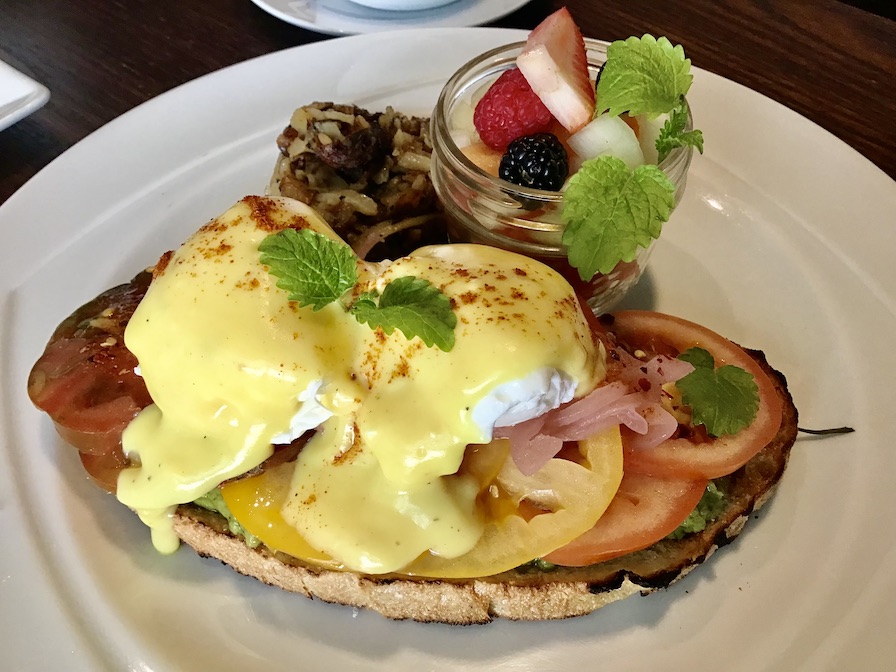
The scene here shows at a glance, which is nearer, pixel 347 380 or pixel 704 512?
pixel 347 380

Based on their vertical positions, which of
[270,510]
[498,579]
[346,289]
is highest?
[346,289]

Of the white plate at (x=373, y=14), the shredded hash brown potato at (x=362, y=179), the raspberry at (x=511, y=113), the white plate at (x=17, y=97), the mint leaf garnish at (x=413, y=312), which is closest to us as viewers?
the mint leaf garnish at (x=413, y=312)

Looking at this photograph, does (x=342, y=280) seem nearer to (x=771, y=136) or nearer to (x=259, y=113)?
(x=259, y=113)

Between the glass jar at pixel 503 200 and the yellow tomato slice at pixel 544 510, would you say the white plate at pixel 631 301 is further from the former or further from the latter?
the glass jar at pixel 503 200

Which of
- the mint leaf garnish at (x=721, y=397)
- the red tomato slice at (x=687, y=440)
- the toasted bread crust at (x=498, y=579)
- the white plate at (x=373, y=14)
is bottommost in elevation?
the toasted bread crust at (x=498, y=579)

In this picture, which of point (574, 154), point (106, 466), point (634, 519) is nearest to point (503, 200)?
point (574, 154)

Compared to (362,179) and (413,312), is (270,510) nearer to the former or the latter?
(413,312)

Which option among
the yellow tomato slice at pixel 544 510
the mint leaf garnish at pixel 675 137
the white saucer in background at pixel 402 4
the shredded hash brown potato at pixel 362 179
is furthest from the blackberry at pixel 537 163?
the white saucer in background at pixel 402 4
